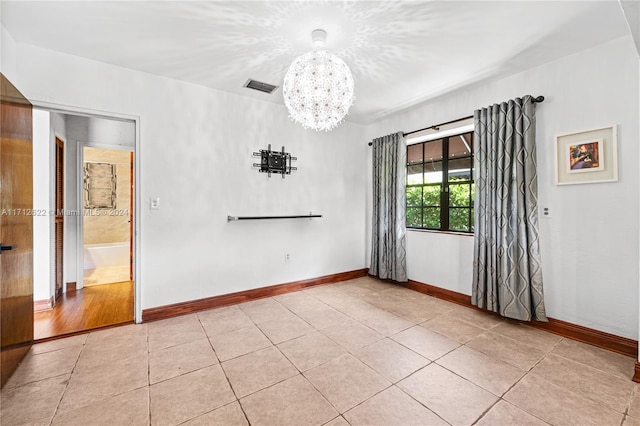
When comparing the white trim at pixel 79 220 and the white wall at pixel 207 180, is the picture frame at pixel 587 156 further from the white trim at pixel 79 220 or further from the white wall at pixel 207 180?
the white trim at pixel 79 220

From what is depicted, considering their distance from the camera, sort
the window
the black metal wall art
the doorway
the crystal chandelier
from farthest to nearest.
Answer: the black metal wall art, the window, the doorway, the crystal chandelier

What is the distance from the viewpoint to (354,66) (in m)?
2.71

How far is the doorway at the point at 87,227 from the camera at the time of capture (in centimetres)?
298

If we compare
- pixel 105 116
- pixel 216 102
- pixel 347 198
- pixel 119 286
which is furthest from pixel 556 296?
pixel 119 286

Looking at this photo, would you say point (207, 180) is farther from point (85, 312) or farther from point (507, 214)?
point (507, 214)

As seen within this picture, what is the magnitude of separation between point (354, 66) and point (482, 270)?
250 cm

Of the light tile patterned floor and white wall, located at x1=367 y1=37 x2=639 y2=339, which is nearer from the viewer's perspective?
the light tile patterned floor

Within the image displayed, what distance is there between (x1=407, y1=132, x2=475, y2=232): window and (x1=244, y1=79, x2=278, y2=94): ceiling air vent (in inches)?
84.2

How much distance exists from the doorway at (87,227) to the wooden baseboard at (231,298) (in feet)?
0.90

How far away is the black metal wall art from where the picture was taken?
140 inches

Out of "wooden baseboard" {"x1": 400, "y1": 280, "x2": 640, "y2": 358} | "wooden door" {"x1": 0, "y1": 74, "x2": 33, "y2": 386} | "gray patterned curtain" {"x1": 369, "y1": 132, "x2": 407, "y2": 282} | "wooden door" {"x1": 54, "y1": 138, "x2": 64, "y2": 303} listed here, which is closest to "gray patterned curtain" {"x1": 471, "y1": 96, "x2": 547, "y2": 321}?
"wooden baseboard" {"x1": 400, "y1": 280, "x2": 640, "y2": 358}

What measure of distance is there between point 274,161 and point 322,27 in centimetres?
181

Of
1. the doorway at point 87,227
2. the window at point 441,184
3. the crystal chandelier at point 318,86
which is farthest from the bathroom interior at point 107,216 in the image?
the window at point 441,184

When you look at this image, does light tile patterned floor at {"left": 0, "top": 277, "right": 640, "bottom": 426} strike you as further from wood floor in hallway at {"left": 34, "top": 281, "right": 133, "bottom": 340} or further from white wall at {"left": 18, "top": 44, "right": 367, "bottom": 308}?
white wall at {"left": 18, "top": 44, "right": 367, "bottom": 308}
